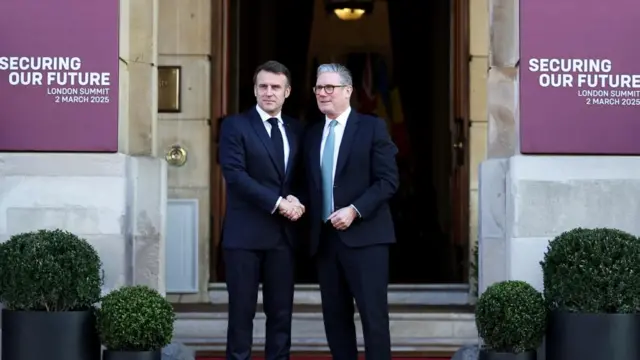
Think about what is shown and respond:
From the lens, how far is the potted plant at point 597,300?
6.29m

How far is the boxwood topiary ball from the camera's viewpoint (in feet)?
20.9

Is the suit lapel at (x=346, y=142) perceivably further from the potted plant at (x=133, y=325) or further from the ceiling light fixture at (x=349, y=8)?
the ceiling light fixture at (x=349, y=8)

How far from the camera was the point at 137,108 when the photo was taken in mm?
7492

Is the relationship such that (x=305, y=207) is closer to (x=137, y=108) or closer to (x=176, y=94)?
(x=137, y=108)

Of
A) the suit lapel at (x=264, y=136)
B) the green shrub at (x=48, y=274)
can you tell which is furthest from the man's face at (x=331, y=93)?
the green shrub at (x=48, y=274)

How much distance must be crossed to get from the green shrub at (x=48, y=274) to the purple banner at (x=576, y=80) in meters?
2.70

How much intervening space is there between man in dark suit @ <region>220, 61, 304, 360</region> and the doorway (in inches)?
138

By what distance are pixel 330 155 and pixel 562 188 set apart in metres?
1.48

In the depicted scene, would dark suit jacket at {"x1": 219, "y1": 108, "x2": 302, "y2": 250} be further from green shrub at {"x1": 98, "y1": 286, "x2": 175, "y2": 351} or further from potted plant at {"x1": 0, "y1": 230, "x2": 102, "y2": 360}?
potted plant at {"x1": 0, "y1": 230, "x2": 102, "y2": 360}

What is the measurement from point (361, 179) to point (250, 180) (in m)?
0.63

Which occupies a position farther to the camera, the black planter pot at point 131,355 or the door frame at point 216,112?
the door frame at point 216,112

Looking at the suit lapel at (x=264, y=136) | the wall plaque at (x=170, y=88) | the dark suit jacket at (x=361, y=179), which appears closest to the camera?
the dark suit jacket at (x=361, y=179)

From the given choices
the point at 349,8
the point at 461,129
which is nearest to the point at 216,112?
the point at 349,8

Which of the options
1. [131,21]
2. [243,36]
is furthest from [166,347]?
[243,36]
